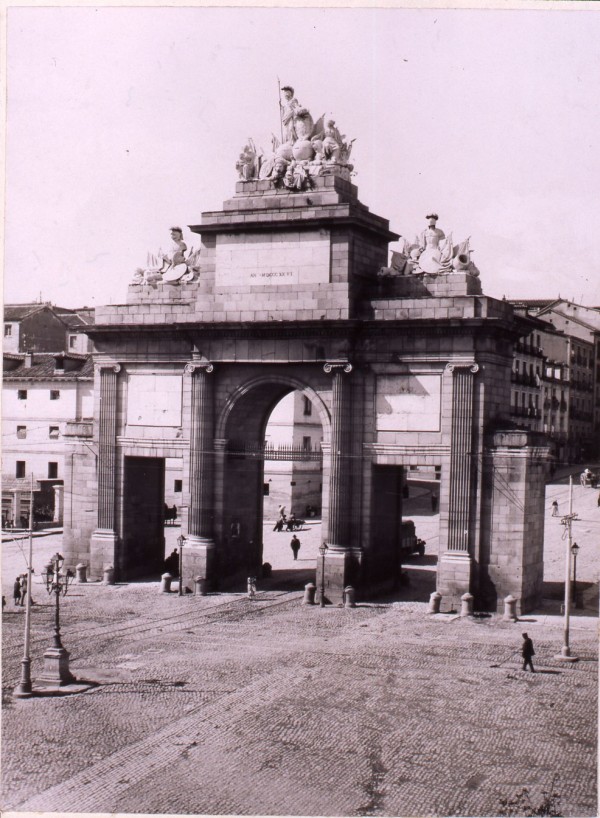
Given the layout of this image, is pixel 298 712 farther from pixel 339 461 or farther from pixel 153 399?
pixel 153 399

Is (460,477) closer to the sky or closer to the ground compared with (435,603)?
closer to the sky

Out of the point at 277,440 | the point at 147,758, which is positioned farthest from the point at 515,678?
the point at 277,440

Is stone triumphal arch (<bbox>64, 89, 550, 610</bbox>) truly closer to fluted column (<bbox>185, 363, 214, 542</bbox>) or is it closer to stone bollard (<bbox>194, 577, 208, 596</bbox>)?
fluted column (<bbox>185, 363, 214, 542</bbox>)

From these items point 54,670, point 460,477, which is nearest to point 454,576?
point 460,477

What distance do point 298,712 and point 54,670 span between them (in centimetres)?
681

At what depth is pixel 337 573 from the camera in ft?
137

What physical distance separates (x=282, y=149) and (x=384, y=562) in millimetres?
16921

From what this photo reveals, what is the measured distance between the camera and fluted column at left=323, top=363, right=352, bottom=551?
138 ft

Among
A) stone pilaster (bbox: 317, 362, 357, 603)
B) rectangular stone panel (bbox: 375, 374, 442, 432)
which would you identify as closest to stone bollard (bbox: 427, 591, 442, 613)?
stone pilaster (bbox: 317, 362, 357, 603)

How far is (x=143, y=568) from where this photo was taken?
4806 centimetres

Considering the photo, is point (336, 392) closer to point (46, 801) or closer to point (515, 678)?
point (515, 678)

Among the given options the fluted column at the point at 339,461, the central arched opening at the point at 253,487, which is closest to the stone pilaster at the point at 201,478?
the central arched opening at the point at 253,487

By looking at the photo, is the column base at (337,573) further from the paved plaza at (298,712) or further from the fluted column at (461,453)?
the fluted column at (461,453)

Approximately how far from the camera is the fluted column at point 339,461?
42.0 metres
